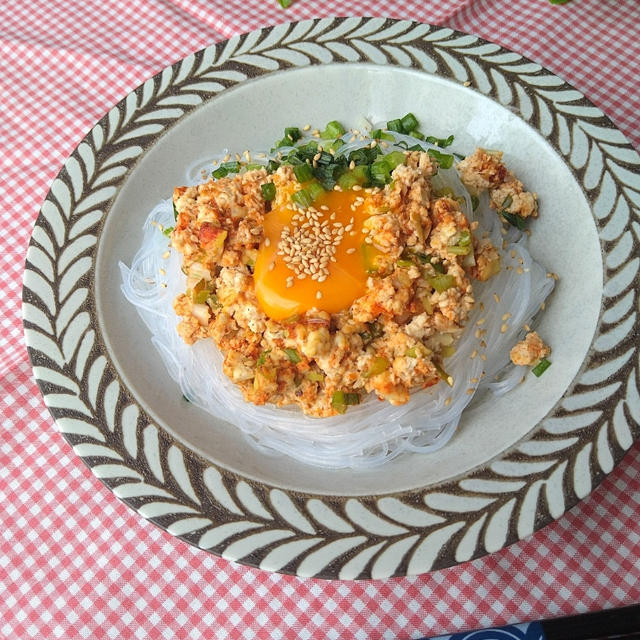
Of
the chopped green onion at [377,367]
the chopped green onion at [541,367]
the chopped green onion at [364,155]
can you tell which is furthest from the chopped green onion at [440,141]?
the chopped green onion at [377,367]

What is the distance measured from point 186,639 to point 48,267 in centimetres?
185

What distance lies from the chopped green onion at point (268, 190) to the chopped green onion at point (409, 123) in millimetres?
1023

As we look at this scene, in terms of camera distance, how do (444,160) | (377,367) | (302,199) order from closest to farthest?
(377,367)
(302,199)
(444,160)

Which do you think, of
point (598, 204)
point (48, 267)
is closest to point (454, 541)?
point (598, 204)

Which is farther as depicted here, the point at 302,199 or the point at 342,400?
the point at 302,199

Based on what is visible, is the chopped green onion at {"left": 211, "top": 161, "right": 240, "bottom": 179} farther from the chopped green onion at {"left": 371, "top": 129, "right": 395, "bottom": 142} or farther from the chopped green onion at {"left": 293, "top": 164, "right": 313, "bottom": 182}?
the chopped green onion at {"left": 371, "top": 129, "right": 395, "bottom": 142}

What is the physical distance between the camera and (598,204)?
344 cm

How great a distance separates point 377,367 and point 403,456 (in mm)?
516

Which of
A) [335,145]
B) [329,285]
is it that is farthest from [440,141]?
[329,285]

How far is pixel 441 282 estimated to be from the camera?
10.2 feet

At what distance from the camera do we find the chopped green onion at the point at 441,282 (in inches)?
122

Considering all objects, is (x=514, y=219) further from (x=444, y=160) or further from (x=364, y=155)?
(x=364, y=155)

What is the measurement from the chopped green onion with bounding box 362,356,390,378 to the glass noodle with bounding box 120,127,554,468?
37 cm

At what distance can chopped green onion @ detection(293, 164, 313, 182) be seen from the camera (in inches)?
129
